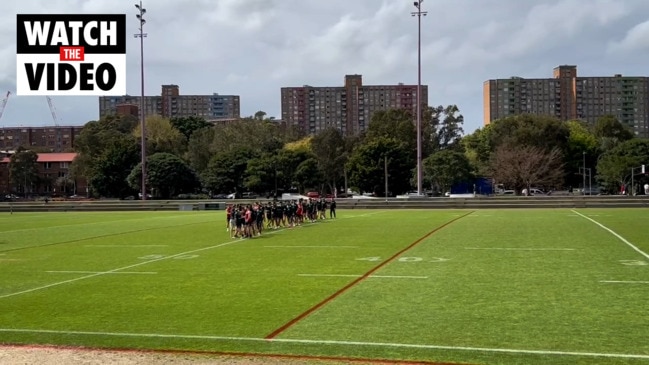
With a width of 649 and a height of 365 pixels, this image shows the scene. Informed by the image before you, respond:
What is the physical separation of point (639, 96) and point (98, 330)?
195 m

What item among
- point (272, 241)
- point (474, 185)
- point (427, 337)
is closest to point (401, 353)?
point (427, 337)

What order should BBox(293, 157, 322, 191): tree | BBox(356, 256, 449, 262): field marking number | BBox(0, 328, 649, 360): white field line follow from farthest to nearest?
BBox(293, 157, 322, 191): tree, BBox(356, 256, 449, 262): field marking number, BBox(0, 328, 649, 360): white field line

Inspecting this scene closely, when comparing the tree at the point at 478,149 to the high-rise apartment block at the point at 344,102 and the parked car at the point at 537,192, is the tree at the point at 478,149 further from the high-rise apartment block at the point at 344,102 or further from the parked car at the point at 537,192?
the high-rise apartment block at the point at 344,102

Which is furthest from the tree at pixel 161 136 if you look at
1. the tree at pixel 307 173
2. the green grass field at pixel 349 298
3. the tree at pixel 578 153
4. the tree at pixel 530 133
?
the green grass field at pixel 349 298

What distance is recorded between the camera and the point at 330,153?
105 m

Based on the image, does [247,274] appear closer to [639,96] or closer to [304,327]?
[304,327]

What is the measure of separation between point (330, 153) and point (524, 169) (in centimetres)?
3392

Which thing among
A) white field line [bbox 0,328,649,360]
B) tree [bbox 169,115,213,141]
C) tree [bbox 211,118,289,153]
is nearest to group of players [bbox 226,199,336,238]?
white field line [bbox 0,328,649,360]

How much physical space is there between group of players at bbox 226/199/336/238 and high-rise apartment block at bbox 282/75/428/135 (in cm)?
13953

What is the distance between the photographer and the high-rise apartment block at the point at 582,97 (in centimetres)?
17712

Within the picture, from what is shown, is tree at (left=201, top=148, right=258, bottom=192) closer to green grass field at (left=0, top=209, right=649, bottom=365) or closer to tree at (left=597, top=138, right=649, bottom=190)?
tree at (left=597, top=138, right=649, bottom=190)

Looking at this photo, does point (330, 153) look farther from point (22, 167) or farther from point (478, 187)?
point (22, 167)

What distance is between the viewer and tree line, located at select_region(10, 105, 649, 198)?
84.7 m

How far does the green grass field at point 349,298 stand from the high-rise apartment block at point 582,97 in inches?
6426
